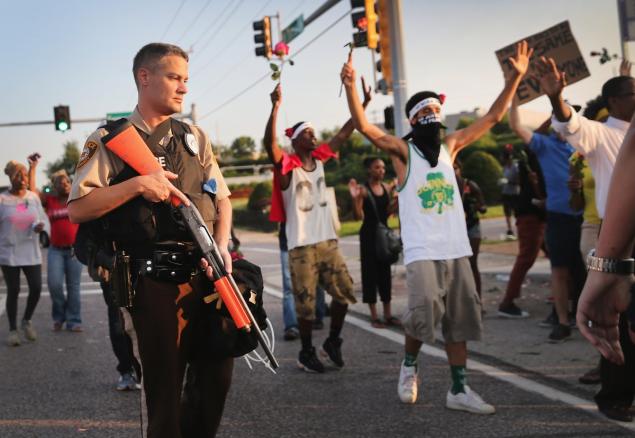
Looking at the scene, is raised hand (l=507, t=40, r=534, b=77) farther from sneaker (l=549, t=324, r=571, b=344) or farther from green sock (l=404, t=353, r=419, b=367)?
sneaker (l=549, t=324, r=571, b=344)

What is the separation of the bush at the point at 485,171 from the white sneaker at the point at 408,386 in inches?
1129

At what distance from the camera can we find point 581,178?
6707mm

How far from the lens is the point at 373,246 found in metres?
8.97

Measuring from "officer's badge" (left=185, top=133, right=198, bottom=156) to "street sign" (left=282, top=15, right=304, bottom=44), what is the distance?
1497cm

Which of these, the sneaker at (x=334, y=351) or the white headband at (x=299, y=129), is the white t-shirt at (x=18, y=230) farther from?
the sneaker at (x=334, y=351)

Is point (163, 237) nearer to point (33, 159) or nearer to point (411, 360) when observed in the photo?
point (411, 360)

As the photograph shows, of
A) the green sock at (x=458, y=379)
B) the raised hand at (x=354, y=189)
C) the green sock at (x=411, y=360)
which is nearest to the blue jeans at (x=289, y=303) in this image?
the raised hand at (x=354, y=189)

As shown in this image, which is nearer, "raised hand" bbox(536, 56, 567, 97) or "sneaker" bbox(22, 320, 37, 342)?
"raised hand" bbox(536, 56, 567, 97)

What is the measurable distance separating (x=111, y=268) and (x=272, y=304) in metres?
7.96

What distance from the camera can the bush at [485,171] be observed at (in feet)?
111

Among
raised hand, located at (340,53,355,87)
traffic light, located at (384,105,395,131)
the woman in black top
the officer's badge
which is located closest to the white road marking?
the woman in black top

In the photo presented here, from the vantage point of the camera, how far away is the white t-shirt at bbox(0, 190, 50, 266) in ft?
30.6

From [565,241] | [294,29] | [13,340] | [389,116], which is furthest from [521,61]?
[294,29]

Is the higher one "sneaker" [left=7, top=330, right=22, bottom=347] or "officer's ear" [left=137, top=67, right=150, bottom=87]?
"officer's ear" [left=137, top=67, right=150, bottom=87]
